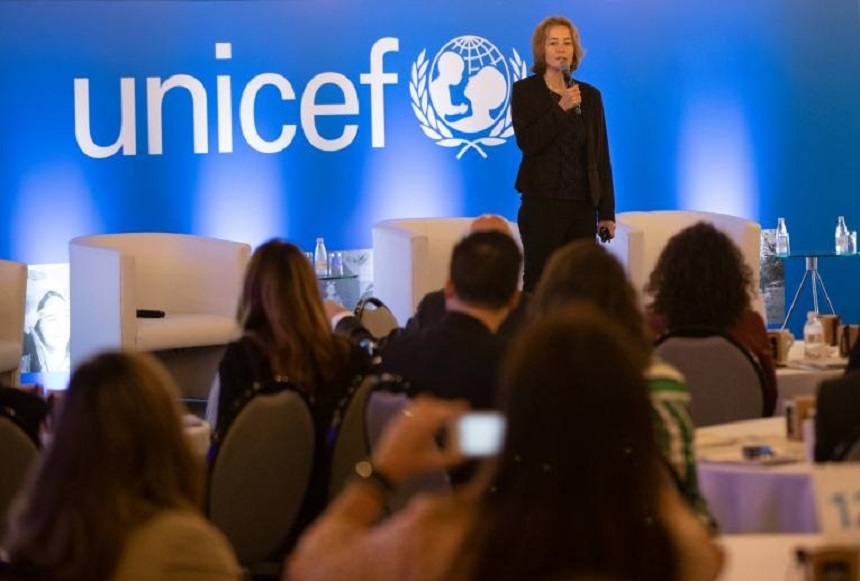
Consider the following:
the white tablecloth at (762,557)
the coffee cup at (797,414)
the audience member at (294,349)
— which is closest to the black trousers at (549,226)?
the audience member at (294,349)

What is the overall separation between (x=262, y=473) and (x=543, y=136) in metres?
4.03

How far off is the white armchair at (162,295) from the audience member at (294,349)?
13.0 feet

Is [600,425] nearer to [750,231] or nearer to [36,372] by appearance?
[750,231]

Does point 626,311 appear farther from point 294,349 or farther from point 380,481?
point 380,481

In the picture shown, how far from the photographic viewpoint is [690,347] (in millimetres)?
5004

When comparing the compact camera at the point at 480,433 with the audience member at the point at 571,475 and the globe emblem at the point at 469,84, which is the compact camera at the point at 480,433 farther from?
the globe emblem at the point at 469,84

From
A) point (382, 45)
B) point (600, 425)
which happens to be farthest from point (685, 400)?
point (382, 45)

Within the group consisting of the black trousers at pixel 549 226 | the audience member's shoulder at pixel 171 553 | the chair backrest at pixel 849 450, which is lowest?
the chair backrest at pixel 849 450

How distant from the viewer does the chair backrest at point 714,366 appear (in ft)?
16.4

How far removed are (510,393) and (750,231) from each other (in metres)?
8.09

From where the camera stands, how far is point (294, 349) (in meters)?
4.48

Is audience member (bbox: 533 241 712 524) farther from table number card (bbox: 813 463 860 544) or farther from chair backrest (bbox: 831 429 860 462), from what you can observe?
table number card (bbox: 813 463 860 544)

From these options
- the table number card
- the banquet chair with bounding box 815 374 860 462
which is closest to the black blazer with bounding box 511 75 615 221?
the banquet chair with bounding box 815 374 860 462

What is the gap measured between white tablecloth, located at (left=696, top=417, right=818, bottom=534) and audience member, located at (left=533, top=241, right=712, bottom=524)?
1.47 ft
